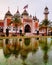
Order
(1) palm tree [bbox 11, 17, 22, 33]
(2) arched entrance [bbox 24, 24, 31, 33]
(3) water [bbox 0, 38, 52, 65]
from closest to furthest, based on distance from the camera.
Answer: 1. (3) water [bbox 0, 38, 52, 65]
2. (1) palm tree [bbox 11, 17, 22, 33]
3. (2) arched entrance [bbox 24, 24, 31, 33]

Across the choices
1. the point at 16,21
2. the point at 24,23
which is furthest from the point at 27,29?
the point at 16,21

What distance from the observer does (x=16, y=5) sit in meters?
13.2

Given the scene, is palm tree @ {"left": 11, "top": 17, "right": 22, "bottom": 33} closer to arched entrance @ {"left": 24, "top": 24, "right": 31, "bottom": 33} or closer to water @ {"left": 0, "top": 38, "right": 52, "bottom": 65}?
arched entrance @ {"left": 24, "top": 24, "right": 31, "bottom": 33}

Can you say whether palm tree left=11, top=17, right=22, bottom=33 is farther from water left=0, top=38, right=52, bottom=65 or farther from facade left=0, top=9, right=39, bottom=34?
water left=0, top=38, right=52, bottom=65

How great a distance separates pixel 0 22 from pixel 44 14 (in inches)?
131

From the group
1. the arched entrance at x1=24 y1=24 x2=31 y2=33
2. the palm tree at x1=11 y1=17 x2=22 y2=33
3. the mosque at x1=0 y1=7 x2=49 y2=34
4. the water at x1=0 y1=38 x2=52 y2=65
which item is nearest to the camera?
the water at x1=0 y1=38 x2=52 y2=65

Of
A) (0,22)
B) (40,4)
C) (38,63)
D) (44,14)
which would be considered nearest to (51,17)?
(44,14)

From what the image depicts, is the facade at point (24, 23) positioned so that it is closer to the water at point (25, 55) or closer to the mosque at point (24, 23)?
the mosque at point (24, 23)

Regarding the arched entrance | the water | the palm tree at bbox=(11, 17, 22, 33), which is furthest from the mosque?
the water

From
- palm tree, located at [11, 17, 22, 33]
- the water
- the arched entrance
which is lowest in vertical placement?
the water

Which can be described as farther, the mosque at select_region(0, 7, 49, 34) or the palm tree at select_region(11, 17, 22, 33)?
the palm tree at select_region(11, 17, 22, 33)

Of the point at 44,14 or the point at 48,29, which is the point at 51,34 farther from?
the point at 44,14

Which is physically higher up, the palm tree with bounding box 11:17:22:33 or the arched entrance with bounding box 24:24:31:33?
the palm tree with bounding box 11:17:22:33

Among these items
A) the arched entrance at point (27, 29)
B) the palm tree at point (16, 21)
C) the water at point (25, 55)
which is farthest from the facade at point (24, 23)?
the water at point (25, 55)
